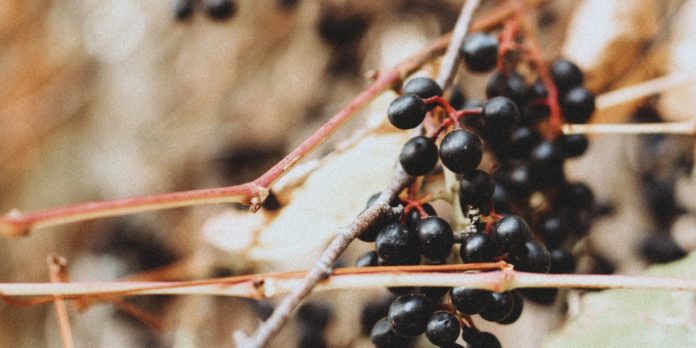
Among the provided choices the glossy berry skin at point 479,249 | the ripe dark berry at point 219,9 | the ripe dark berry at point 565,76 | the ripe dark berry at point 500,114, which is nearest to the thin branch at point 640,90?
the ripe dark berry at point 565,76

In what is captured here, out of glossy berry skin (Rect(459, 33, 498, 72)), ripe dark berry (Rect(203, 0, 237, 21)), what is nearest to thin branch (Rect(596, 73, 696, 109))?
glossy berry skin (Rect(459, 33, 498, 72))

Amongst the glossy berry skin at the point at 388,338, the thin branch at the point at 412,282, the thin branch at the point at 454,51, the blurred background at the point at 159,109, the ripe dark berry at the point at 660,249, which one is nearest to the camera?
the thin branch at the point at 412,282

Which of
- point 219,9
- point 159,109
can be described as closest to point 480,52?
point 219,9

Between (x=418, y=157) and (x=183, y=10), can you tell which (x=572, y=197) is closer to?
(x=418, y=157)

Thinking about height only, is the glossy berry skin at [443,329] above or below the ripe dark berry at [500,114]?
below

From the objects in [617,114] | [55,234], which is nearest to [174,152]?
[55,234]

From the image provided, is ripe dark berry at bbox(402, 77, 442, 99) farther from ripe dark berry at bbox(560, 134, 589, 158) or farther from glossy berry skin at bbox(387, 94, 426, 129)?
ripe dark berry at bbox(560, 134, 589, 158)

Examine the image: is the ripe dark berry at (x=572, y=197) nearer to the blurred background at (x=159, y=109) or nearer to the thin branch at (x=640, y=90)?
the thin branch at (x=640, y=90)

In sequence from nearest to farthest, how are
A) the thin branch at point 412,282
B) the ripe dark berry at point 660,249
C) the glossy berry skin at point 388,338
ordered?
the thin branch at point 412,282
the glossy berry skin at point 388,338
the ripe dark berry at point 660,249
